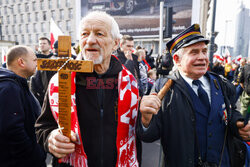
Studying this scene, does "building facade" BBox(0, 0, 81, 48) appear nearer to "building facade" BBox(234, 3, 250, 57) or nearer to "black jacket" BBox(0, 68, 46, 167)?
"black jacket" BBox(0, 68, 46, 167)

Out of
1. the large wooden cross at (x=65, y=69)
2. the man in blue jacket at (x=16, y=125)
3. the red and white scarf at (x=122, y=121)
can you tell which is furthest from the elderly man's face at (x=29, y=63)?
the large wooden cross at (x=65, y=69)

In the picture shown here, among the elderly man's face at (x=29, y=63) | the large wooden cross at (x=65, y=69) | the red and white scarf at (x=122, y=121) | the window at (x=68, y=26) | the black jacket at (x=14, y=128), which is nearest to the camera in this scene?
the large wooden cross at (x=65, y=69)

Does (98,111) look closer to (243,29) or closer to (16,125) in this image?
(16,125)

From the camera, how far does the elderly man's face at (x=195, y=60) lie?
142 centimetres

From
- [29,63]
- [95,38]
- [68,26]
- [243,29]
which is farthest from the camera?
[243,29]

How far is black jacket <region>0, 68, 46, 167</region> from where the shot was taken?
1421 millimetres

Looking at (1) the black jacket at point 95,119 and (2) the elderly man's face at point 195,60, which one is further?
(2) the elderly man's face at point 195,60

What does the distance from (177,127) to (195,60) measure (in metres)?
0.57

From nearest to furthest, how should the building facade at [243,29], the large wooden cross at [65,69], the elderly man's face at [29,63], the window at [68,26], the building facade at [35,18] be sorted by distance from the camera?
the large wooden cross at [65,69] → the elderly man's face at [29,63] → the building facade at [35,18] → the window at [68,26] → the building facade at [243,29]

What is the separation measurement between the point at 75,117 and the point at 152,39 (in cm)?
3191

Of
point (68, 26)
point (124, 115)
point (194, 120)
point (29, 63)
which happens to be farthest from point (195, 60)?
point (68, 26)

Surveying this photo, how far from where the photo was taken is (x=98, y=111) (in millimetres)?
1302

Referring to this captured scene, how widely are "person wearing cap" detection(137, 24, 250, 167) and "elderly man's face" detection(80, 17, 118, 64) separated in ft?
1.81

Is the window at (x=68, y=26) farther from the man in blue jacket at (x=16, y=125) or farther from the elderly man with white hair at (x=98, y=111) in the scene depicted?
the elderly man with white hair at (x=98, y=111)
